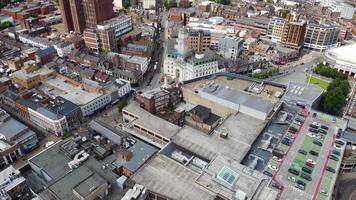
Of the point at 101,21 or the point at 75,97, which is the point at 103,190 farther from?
the point at 101,21

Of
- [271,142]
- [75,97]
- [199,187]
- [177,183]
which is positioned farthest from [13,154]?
[271,142]

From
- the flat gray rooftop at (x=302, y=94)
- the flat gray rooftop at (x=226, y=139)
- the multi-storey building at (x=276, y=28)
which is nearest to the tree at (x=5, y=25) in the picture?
the flat gray rooftop at (x=226, y=139)

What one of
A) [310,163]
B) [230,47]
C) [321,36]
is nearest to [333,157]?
[310,163]

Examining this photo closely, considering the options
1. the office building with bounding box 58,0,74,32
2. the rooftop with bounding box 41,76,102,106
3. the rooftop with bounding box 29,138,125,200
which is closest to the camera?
the rooftop with bounding box 29,138,125,200

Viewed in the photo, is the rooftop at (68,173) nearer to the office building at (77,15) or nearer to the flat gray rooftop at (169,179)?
the flat gray rooftop at (169,179)

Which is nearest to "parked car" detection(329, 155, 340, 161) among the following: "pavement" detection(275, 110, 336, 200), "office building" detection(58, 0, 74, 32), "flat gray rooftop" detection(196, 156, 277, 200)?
"pavement" detection(275, 110, 336, 200)

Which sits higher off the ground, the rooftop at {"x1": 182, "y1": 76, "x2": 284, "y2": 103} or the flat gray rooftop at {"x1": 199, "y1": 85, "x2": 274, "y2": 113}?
the flat gray rooftop at {"x1": 199, "y1": 85, "x2": 274, "y2": 113}

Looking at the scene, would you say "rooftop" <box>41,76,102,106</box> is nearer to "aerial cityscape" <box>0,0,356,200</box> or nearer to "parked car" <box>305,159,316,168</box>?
"aerial cityscape" <box>0,0,356,200</box>

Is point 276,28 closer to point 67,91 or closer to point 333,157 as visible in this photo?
point 333,157
